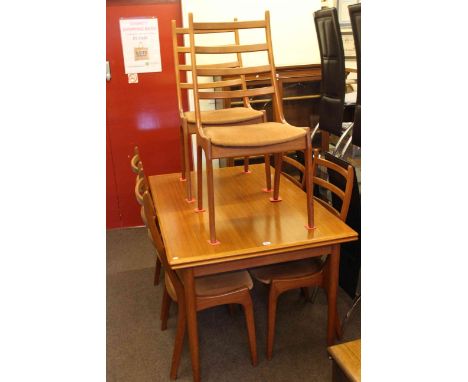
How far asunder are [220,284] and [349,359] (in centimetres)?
80

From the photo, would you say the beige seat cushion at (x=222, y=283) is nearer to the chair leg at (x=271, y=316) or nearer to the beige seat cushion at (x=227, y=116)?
the chair leg at (x=271, y=316)

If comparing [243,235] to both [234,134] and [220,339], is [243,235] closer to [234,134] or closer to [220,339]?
[234,134]

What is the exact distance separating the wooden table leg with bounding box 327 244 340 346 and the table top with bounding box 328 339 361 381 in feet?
2.07

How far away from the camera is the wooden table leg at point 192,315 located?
6.04 ft

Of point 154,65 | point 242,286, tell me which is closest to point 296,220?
point 242,286

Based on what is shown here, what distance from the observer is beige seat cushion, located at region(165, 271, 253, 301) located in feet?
6.44

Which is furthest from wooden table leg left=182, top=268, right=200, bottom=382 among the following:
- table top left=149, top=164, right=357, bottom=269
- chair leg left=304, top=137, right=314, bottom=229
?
chair leg left=304, top=137, right=314, bottom=229

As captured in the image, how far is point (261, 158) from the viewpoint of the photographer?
3.86 metres

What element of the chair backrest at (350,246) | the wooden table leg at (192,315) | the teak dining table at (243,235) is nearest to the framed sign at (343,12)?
the chair backrest at (350,246)

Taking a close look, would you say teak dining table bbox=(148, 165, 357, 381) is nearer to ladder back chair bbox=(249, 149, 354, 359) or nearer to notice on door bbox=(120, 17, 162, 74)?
ladder back chair bbox=(249, 149, 354, 359)

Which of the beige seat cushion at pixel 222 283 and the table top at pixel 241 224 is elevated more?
the table top at pixel 241 224
